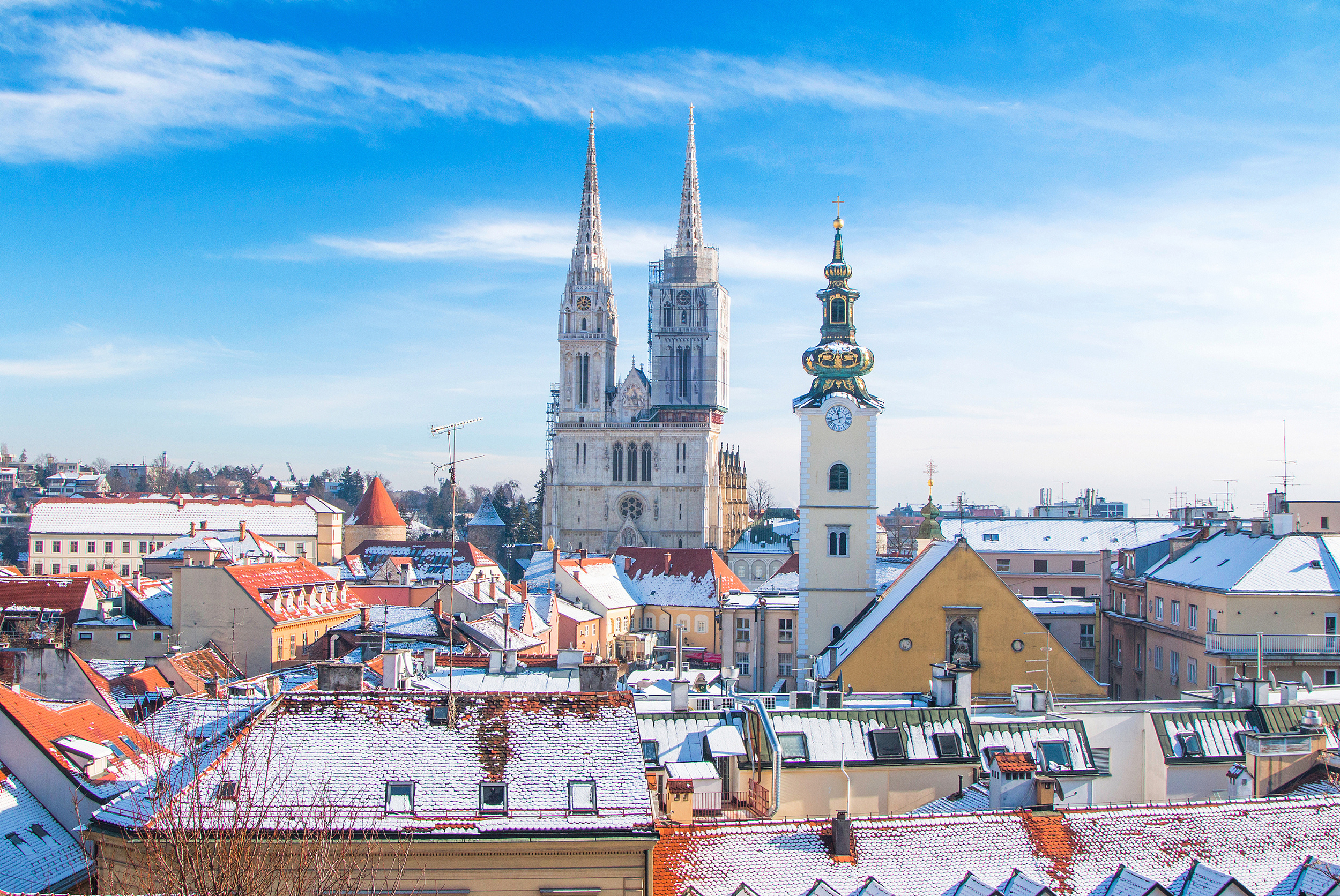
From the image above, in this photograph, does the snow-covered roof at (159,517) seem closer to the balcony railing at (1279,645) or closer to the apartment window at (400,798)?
the balcony railing at (1279,645)

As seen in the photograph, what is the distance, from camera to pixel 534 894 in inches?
621

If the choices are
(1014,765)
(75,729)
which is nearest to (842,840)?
(1014,765)

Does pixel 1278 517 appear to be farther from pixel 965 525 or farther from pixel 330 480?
pixel 330 480

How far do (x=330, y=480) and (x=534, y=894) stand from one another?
613ft

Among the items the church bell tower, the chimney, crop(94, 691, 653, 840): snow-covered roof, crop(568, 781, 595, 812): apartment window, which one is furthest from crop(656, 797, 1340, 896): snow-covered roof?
the church bell tower

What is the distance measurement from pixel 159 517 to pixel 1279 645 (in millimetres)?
85400

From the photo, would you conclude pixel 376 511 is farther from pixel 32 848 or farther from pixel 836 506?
pixel 32 848

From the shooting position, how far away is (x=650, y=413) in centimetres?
11481

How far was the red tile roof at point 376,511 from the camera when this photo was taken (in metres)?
99.8

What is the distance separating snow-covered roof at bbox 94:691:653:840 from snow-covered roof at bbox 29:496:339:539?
8323 cm

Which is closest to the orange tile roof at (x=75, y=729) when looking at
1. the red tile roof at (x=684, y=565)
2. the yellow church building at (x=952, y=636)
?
the yellow church building at (x=952, y=636)

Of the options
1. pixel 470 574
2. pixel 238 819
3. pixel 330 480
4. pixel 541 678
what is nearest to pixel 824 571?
pixel 541 678

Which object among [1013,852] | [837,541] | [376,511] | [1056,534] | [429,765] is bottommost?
[1013,852]

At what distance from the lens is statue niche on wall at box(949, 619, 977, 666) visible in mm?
31719
